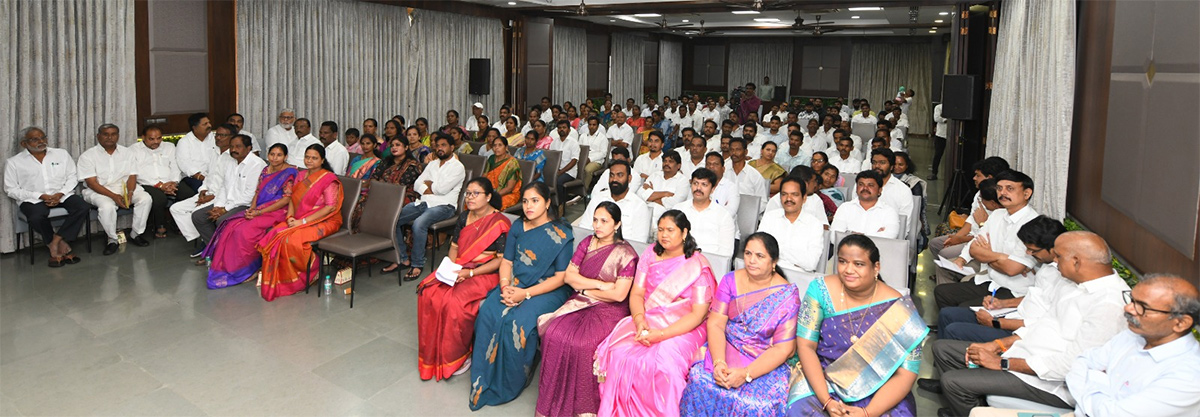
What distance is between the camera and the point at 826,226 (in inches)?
190

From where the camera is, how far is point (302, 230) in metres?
5.49

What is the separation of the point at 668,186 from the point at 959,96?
11.8 feet

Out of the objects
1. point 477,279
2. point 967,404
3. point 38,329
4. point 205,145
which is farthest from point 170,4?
point 967,404

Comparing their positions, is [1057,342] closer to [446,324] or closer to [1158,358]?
[1158,358]

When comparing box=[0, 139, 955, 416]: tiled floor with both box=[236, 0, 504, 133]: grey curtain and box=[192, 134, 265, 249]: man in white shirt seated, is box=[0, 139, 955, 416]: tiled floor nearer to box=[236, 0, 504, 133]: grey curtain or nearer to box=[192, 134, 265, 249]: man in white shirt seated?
box=[192, 134, 265, 249]: man in white shirt seated

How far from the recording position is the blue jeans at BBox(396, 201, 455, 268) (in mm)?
5910

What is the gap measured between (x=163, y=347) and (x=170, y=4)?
4.58 metres

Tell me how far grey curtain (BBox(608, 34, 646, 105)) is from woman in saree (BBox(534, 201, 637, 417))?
13.6 meters

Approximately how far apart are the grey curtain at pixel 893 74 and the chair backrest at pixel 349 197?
16.9 metres

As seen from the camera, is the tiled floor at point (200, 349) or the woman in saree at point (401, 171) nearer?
the tiled floor at point (200, 349)

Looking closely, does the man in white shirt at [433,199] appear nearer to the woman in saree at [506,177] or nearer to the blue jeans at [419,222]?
the blue jeans at [419,222]

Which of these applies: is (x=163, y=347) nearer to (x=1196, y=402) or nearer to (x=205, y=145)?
(x=205, y=145)

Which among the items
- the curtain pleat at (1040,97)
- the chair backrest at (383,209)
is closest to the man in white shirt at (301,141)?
the chair backrest at (383,209)

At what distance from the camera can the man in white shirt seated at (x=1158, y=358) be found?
92.4 inches
